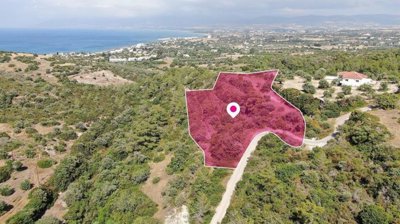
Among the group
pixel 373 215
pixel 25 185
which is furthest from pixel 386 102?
pixel 25 185

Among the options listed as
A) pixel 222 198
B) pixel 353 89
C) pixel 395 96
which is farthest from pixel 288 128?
pixel 353 89

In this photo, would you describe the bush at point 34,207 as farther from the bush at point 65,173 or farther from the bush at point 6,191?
the bush at point 6,191

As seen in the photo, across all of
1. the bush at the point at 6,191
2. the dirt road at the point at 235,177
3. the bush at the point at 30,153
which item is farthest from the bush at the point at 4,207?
the dirt road at the point at 235,177

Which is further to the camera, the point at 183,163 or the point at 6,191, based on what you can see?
the point at 6,191

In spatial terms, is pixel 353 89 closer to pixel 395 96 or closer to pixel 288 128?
pixel 395 96

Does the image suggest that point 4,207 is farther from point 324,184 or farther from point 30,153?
point 324,184

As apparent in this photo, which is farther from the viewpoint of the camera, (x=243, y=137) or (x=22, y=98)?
(x=22, y=98)
